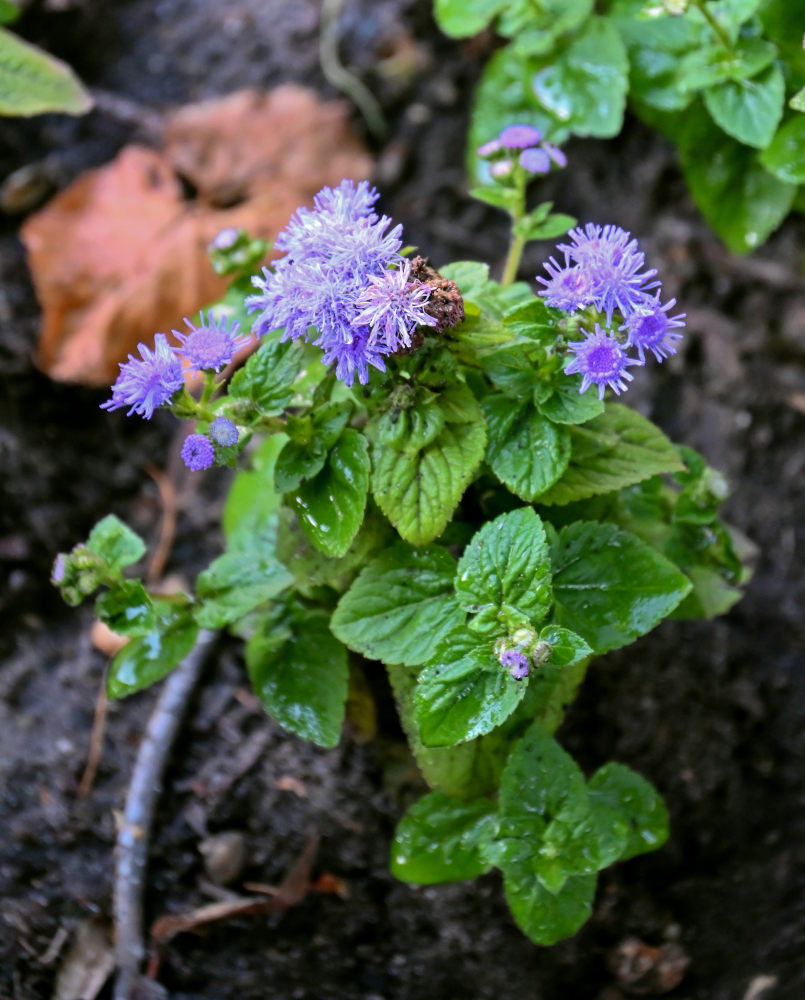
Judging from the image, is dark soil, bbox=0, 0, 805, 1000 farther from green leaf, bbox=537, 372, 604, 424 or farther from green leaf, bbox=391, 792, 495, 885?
green leaf, bbox=537, 372, 604, 424

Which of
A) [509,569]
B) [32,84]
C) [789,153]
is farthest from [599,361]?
A: [32,84]

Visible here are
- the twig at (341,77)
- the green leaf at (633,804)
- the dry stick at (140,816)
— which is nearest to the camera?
the green leaf at (633,804)

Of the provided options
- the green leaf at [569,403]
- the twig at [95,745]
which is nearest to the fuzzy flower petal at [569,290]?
the green leaf at [569,403]

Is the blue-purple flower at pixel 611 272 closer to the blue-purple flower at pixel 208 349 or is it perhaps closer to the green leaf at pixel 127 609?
the blue-purple flower at pixel 208 349

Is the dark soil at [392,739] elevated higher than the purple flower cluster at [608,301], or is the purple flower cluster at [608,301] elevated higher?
the purple flower cluster at [608,301]

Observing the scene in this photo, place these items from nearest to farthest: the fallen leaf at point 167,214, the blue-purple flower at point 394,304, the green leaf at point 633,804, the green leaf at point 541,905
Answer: the blue-purple flower at point 394,304
the green leaf at point 541,905
the green leaf at point 633,804
the fallen leaf at point 167,214
